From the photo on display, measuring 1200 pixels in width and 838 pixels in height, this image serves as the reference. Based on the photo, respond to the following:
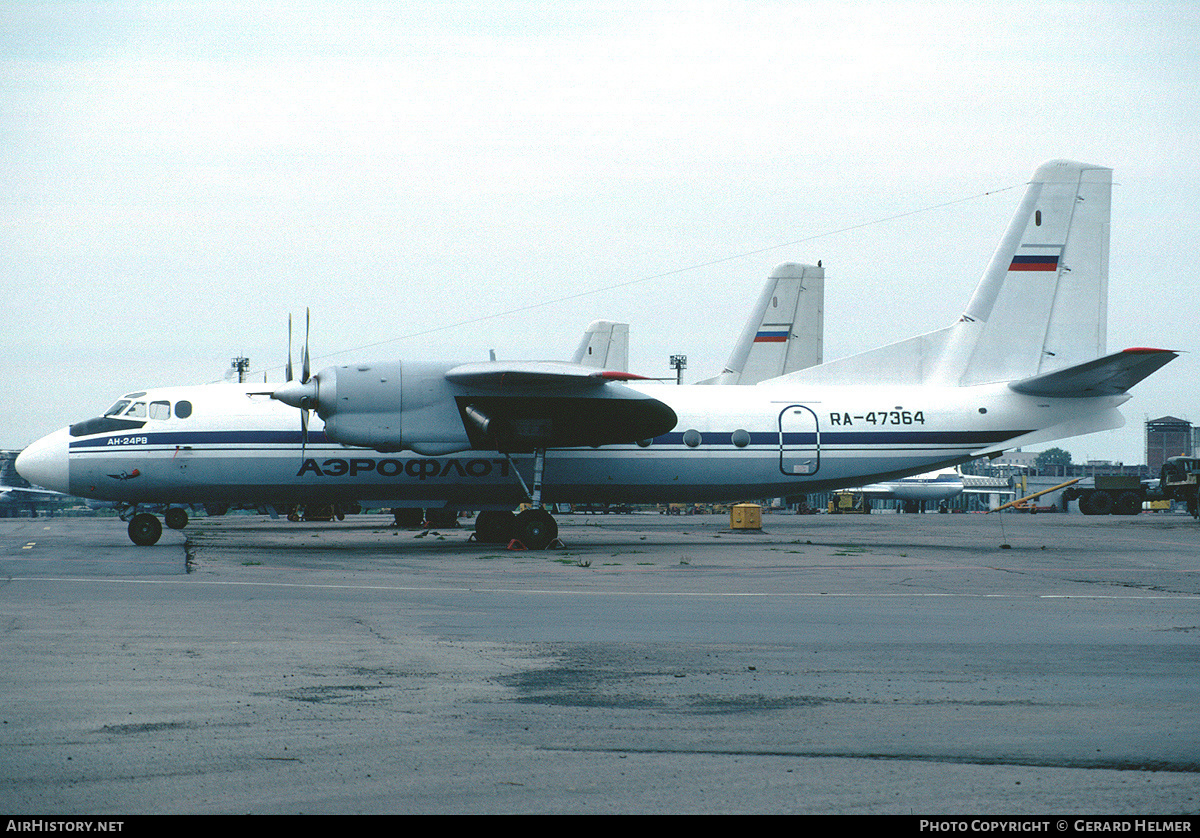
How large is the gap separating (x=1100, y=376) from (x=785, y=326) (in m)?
19.8

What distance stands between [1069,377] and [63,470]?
25201mm

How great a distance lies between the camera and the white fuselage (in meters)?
27.5

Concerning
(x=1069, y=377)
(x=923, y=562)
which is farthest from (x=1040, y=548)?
(x=923, y=562)

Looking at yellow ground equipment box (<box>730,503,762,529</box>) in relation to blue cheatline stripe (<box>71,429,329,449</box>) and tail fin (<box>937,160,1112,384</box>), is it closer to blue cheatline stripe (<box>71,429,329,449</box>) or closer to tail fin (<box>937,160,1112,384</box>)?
tail fin (<box>937,160,1112,384</box>)

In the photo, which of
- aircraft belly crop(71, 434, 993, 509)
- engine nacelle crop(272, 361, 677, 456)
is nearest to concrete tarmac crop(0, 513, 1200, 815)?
engine nacelle crop(272, 361, 677, 456)

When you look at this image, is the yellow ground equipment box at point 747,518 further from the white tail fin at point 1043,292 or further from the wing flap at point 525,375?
the wing flap at point 525,375

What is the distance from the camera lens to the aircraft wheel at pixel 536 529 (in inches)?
1045

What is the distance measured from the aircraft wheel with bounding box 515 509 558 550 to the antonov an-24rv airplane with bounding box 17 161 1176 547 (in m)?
0.05

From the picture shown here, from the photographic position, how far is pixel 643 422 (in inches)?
1076

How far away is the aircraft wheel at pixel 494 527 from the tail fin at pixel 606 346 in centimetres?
2839

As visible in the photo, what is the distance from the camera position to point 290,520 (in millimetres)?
52594

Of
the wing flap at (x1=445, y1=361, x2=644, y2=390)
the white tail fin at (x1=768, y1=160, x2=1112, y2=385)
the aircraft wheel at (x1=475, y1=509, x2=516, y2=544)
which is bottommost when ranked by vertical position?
the aircraft wheel at (x1=475, y1=509, x2=516, y2=544)

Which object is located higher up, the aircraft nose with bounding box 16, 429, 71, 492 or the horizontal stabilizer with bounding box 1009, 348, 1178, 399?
the horizontal stabilizer with bounding box 1009, 348, 1178, 399

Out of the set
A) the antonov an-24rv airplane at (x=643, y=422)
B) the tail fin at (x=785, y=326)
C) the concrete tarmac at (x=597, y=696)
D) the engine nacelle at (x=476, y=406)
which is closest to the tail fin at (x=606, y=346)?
the tail fin at (x=785, y=326)
